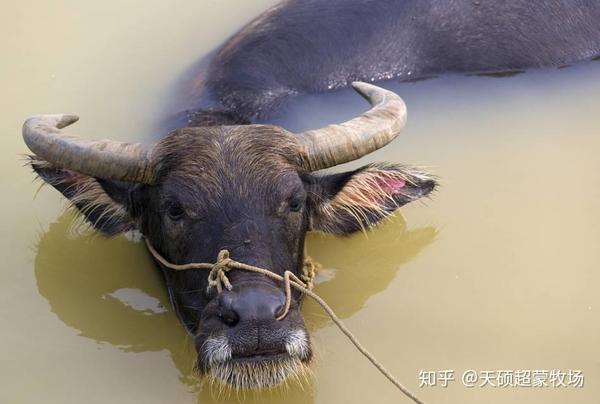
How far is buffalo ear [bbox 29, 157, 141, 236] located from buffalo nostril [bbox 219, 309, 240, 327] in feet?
3.23

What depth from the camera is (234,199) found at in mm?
3588

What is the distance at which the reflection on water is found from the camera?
13.3 feet

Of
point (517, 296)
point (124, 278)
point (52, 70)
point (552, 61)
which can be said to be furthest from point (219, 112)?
point (552, 61)

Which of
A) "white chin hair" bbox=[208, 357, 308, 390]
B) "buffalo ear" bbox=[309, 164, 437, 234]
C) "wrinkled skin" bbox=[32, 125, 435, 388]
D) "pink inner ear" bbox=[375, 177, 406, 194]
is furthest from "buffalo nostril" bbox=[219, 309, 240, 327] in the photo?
"pink inner ear" bbox=[375, 177, 406, 194]

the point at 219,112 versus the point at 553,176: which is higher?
the point at 219,112

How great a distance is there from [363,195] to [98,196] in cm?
128

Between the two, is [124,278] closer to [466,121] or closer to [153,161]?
[153,161]

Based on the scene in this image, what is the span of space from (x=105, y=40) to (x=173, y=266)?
2.83m

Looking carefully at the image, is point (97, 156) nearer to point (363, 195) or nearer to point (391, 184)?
point (363, 195)

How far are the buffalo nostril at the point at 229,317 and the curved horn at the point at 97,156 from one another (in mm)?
827

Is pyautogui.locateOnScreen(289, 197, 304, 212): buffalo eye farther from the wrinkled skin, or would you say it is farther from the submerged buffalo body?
the submerged buffalo body

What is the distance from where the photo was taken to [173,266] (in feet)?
12.4

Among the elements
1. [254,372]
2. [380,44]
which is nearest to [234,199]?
[254,372]

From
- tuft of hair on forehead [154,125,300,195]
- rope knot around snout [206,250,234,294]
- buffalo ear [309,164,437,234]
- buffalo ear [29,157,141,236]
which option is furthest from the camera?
buffalo ear [309,164,437,234]
